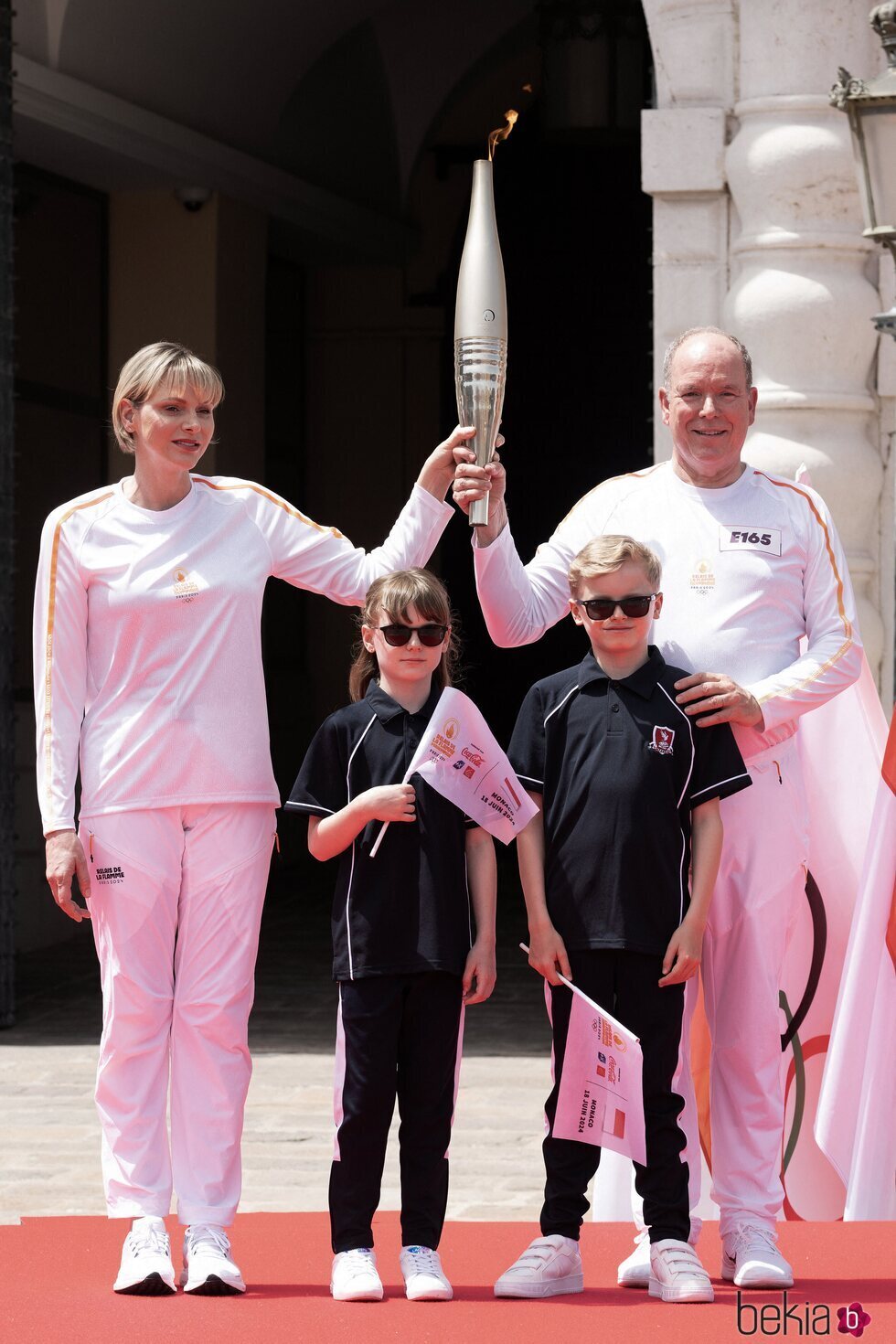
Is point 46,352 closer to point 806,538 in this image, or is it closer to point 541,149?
point 541,149

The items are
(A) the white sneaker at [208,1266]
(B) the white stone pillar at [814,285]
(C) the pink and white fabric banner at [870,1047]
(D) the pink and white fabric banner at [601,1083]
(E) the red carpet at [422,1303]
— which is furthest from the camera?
(B) the white stone pillar at [814,285]

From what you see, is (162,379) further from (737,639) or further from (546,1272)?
(546,1272)

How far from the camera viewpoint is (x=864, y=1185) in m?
4.90

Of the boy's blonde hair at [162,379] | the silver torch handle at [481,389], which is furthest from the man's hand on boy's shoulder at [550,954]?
the boy's blonde hair at [162,379]

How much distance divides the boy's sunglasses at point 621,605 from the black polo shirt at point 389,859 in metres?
0.34

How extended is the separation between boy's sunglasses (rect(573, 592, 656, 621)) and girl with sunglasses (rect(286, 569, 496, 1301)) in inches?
10.9

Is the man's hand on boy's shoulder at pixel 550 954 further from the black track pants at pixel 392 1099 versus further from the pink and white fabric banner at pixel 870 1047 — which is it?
the pink and white fabric banner at pixel 870 1047

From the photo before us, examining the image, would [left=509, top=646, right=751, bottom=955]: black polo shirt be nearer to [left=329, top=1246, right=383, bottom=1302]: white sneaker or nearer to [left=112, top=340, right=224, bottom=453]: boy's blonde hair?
[left=329, top=1246, right=383, bottom=1302]: white sneaker

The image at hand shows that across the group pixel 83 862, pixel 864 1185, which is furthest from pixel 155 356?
pixel 864 1185

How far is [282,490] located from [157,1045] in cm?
950

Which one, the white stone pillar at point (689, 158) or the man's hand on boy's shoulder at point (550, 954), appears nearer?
the man's hand on boy's shoulder at point (550, 954)

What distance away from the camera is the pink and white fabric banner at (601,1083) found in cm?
371

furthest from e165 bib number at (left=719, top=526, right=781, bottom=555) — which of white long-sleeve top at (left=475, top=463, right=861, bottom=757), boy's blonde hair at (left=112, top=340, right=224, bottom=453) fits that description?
boy's blonde hair at (left=112, top=340, right=224, bottom=453)

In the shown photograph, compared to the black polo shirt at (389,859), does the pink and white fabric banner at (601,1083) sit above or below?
below
